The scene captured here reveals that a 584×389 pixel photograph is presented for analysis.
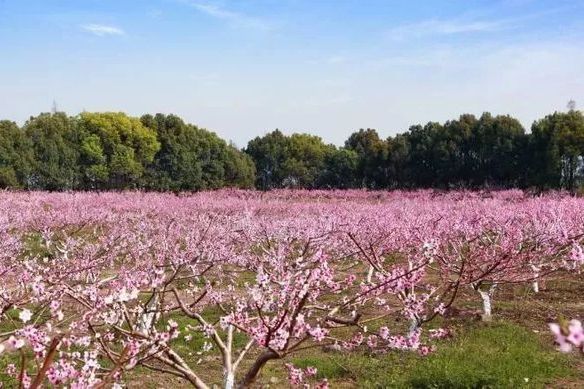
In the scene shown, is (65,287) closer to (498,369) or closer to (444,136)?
(498,369)

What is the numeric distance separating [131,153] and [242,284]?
33.3 metres

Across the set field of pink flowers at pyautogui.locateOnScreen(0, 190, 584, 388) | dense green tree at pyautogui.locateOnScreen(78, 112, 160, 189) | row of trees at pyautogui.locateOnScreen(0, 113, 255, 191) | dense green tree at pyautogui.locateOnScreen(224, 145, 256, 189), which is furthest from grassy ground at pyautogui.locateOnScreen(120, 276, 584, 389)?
dense green tree at pyautogui.locateOnScreen(224, 145, 256, 189)

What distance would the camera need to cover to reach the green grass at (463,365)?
27.9 ft

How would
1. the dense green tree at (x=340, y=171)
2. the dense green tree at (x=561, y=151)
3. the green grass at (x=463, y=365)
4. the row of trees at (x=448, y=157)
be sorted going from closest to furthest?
1. the green grass at (x=463, y=365)
2. the dense green tree at (x=561, y=151)
3. the row of trees at (x=448, y=157)
4. the dense green tree at (x=340, y=171)

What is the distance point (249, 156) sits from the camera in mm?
56250

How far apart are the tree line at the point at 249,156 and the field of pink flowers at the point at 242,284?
13554 mm

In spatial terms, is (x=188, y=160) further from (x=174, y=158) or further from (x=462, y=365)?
(x=462, y=365)

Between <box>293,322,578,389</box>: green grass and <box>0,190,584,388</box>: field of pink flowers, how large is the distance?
34 centimetres

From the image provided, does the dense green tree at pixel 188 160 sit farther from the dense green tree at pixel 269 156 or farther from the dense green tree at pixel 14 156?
the dense green tree at pixel 14 156

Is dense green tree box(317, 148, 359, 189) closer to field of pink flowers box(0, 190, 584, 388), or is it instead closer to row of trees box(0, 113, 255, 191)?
row of trees box(0, 113, 255, 191)

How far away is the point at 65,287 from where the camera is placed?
4.52 metres

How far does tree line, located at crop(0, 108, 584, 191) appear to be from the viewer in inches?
1556

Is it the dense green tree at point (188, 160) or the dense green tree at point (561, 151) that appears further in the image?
the dense green tree at point (188, 160)

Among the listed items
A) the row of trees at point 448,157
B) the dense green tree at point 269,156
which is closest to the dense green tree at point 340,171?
the row of trees at point 448,157
